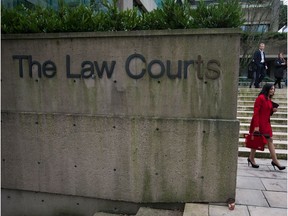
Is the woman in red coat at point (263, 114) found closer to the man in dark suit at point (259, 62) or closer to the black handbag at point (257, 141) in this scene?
the black handbag at point (257, 141)

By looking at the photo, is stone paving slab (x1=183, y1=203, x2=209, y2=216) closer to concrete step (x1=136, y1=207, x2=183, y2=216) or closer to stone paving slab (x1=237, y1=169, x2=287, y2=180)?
concrete step (x1=136, y1=207, x2=183, y2=216)

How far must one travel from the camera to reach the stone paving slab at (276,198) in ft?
12.3

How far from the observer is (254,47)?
1798cm

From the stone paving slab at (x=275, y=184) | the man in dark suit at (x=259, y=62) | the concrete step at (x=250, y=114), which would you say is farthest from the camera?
the man in dark suit at (x=259, y=62)

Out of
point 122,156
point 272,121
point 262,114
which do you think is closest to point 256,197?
point 262,114

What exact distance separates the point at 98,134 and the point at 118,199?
3.44 ft

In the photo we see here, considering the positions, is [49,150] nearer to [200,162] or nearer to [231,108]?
[200,162]

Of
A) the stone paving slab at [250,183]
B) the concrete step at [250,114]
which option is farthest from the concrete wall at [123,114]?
the concrete step at [250,114]

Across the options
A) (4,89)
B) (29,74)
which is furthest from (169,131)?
(4,89)

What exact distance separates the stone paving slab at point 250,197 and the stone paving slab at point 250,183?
0.53ft

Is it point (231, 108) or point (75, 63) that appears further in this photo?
point (75, 63)

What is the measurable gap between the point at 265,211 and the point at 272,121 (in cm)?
477

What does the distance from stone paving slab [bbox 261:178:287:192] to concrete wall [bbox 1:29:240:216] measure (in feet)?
3.10

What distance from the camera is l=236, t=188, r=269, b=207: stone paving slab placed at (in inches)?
149
